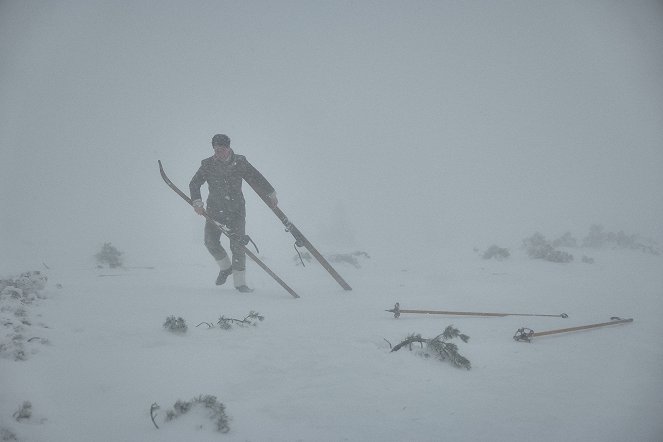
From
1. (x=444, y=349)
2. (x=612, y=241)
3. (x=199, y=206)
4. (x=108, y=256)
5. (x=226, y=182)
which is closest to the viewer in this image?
(x=444, y=349)

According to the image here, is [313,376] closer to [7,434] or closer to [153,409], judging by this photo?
[153,409]

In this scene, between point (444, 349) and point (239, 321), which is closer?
point (444, 349)

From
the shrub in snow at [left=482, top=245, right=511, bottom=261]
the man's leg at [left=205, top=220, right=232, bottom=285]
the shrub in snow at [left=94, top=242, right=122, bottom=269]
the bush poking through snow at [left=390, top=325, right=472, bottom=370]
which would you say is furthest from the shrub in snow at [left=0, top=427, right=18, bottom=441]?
the shrub in snow at [left=482, top=245, right=511, bottom=261]

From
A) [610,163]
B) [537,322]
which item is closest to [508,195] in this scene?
[610,163]

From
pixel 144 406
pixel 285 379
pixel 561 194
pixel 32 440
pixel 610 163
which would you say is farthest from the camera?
pixel 610 163

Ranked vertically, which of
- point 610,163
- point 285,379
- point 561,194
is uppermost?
point 610,163

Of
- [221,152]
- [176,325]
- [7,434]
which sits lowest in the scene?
[7,434]

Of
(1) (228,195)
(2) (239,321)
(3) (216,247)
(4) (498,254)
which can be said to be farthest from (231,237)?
(4) (498,254)

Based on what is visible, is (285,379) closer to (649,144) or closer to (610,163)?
(610,163)

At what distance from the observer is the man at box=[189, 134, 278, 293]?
5805 mm

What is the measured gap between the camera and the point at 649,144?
427 feet

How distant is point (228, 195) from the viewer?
19.7 ft

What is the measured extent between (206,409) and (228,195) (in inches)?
177

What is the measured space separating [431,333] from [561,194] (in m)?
93.5
